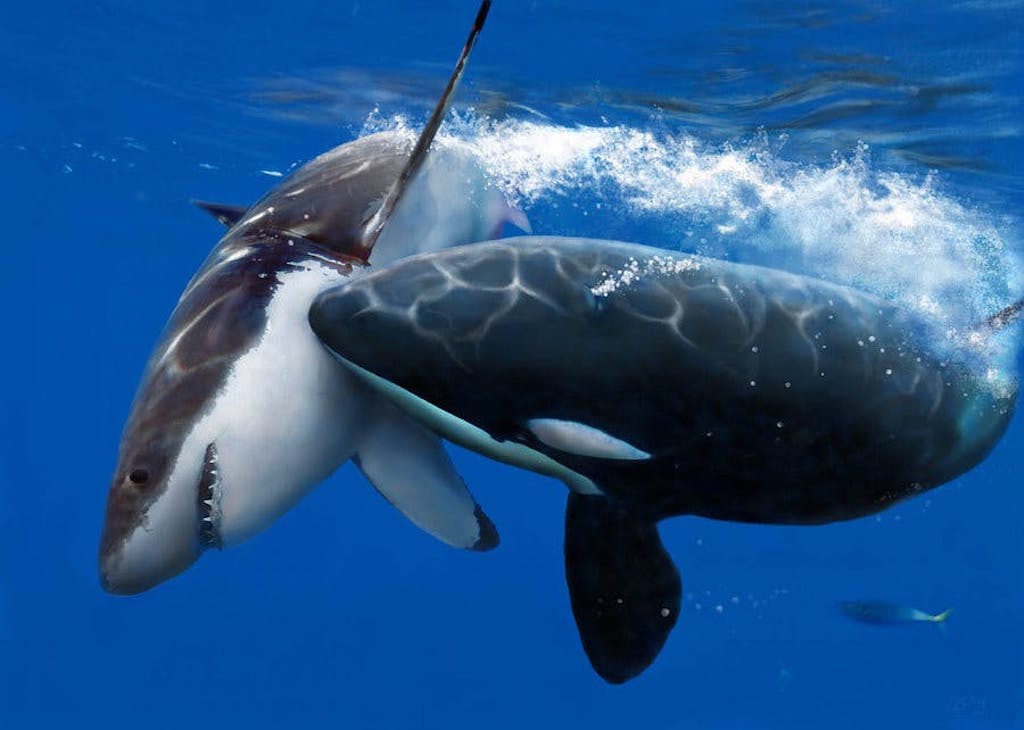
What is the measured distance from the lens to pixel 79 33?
1416 cm

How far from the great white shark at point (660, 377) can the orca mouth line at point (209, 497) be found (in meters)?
0.70

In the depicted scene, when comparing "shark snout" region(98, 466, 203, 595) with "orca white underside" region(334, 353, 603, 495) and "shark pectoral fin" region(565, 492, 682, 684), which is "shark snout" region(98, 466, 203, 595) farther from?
"shark pectoral fin" region(565, 492, 682, 684)

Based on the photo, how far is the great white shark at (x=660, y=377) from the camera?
374 centimetres

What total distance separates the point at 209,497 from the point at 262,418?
390mm

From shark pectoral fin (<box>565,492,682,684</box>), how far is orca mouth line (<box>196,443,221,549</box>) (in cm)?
161

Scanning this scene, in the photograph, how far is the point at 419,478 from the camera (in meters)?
4.74

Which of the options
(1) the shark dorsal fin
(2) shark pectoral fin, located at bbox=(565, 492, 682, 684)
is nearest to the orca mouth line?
(1) the shark dorsal fin

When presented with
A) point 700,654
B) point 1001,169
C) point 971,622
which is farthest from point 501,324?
point 971,622

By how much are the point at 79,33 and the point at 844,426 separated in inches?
536

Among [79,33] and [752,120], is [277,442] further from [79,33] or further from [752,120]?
[79,33]

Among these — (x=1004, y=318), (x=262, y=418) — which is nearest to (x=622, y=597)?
(x=262, y=418)

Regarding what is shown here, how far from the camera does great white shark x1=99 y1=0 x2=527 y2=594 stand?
4059mm

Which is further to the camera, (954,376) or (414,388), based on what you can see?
(954,376)

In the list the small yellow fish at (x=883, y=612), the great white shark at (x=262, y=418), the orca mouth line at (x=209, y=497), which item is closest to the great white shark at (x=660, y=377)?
the great white shark at (x=262, y=418)
